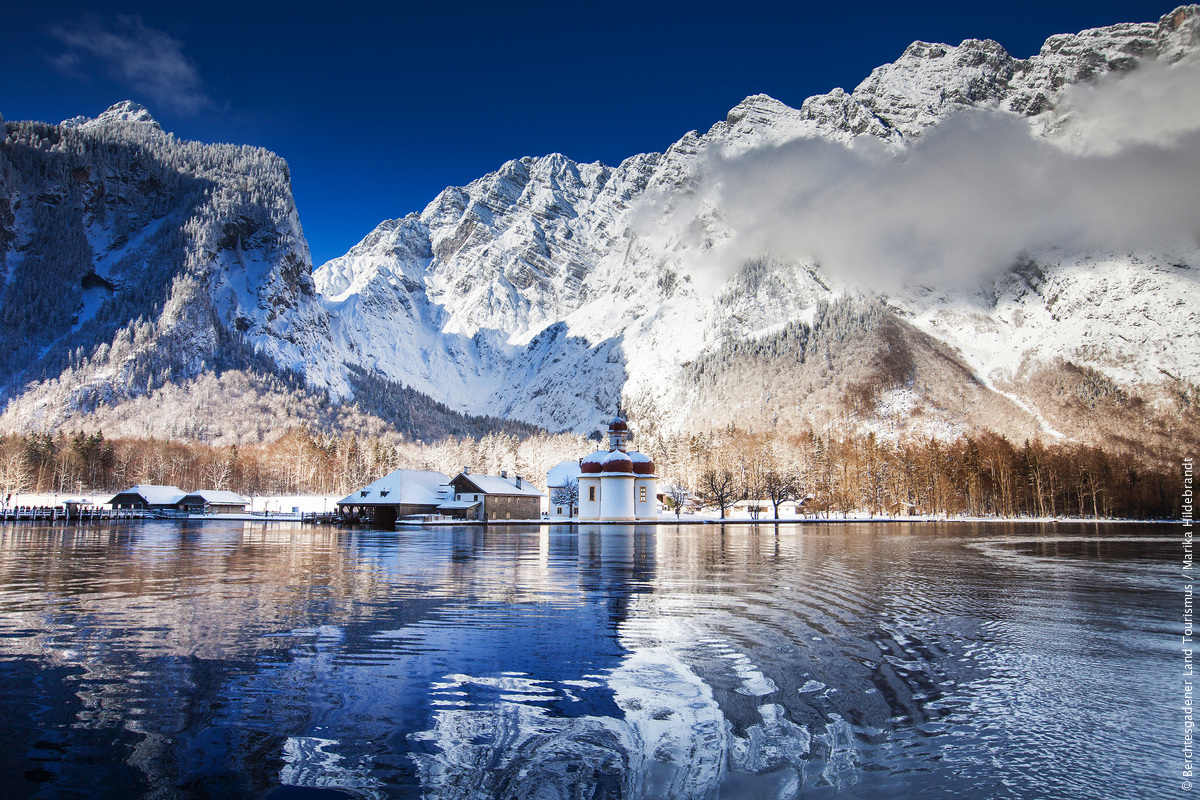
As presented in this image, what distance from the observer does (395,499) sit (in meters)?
83.6

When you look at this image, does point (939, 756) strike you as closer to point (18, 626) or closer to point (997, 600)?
point (997, 600)

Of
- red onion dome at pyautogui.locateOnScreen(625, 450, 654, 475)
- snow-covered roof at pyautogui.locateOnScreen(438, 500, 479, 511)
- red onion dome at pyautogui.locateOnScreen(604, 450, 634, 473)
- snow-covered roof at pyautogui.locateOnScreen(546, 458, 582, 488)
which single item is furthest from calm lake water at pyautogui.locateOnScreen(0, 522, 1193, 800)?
snow-covered roof at pyautogui.locateOnScreen(546, 458, 582, 488)

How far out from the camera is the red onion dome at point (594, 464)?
3428 inches

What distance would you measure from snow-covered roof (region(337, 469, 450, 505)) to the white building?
59.1 feet

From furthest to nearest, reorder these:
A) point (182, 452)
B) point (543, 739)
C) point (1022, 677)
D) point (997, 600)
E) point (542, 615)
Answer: point (182, 452) < point (997, 600) < point (542, 615) < point (1022, 677) < point (543, 739)

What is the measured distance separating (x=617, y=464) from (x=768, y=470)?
146 feet

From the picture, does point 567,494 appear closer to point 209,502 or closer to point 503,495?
point 503,495

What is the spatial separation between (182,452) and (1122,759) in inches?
6580

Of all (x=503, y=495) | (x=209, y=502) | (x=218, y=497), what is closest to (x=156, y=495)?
(x=209, y=502)

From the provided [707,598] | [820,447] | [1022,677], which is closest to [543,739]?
[1022,677]

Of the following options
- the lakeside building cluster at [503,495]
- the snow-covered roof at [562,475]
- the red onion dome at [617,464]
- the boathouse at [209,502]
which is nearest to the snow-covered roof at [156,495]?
the boathouse at [209,502]

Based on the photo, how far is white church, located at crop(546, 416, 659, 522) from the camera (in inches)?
3388

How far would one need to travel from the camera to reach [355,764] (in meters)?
7.89

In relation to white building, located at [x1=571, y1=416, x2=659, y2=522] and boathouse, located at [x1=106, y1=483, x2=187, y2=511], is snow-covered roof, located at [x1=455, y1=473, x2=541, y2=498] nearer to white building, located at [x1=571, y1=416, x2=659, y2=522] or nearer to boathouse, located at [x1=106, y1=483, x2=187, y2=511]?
white building, located at [x1=571, y1=416, x2=659, y2=522]
